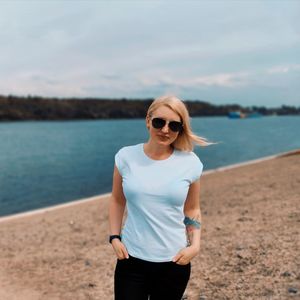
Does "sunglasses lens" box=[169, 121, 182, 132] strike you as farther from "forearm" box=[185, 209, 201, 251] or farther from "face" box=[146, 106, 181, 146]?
"forearm" box=[185, 209, 201, 251]

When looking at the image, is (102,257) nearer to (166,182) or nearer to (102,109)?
(166,182)

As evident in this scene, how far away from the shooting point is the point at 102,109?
191 m

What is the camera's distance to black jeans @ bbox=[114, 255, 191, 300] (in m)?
2.72

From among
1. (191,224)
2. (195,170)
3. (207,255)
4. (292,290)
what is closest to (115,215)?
(191,224)

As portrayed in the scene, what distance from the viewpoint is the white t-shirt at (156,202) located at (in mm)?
2654

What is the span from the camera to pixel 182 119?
9.23ft

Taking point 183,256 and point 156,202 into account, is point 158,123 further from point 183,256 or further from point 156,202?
point 183,256

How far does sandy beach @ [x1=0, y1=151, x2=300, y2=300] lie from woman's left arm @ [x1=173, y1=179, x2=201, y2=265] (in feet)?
8.09

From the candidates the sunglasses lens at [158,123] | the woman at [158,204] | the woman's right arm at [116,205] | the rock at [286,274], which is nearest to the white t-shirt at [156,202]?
the woman at [158,204]

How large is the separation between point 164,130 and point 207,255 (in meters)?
4.31

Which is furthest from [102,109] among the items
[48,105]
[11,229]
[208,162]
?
[11,229]

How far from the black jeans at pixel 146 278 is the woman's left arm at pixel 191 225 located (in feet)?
0.24

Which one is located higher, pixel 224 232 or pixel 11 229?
pixel 224 232

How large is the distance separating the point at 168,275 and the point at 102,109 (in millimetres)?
190097
